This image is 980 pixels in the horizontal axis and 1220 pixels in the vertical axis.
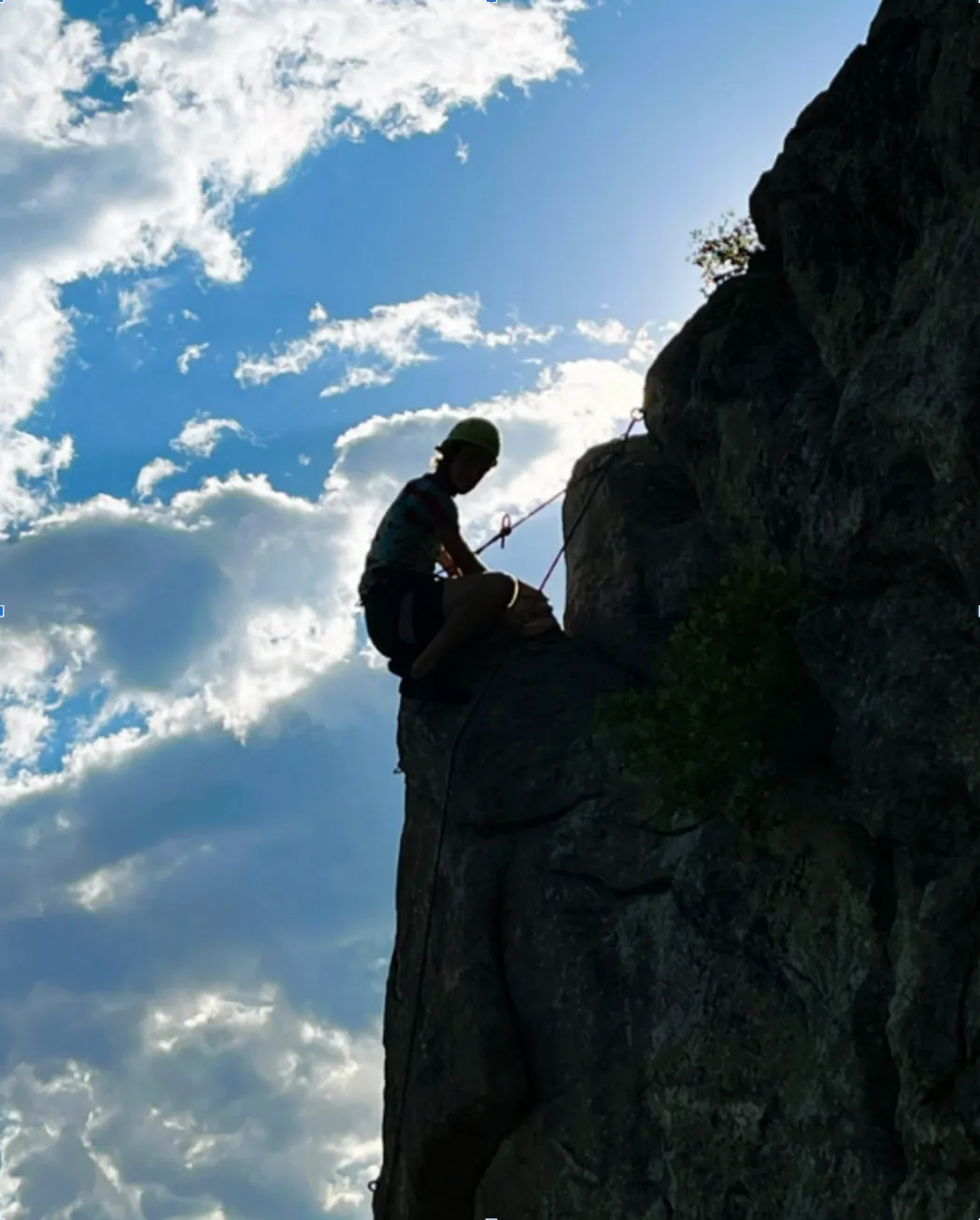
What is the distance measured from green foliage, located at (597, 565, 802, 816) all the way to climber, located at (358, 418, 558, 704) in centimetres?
399

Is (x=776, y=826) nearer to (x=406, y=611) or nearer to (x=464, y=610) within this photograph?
(x=464, y=610)

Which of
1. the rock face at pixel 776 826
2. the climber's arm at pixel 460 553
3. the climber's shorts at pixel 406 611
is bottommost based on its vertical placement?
the rock face at pixel 776 826

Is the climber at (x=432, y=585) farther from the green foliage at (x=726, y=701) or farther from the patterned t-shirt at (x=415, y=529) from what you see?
the green foliage at (x=726, y=701)

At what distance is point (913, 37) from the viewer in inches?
559

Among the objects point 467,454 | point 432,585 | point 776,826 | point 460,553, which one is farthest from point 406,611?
point 776,826

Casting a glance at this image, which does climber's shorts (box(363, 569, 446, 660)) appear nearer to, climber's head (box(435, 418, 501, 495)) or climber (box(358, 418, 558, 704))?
climber (box(358, 418, 558, 704))

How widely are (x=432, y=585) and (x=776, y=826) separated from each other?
20.2 ft

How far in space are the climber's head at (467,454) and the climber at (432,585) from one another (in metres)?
0.01

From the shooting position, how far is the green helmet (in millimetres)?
18688

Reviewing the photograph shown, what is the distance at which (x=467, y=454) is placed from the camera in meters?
18.8

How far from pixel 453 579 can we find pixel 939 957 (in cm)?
857

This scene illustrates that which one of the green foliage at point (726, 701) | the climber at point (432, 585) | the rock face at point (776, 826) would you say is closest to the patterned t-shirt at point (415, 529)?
the climber at point (432, 585)

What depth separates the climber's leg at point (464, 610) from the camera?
60.0 ft

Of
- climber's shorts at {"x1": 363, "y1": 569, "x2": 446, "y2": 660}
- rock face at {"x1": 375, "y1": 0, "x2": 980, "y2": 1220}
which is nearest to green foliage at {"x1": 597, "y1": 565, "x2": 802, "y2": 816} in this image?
rock face at {"x1": 375, "y1": 0, "x2": 980, "y2": 1220}
